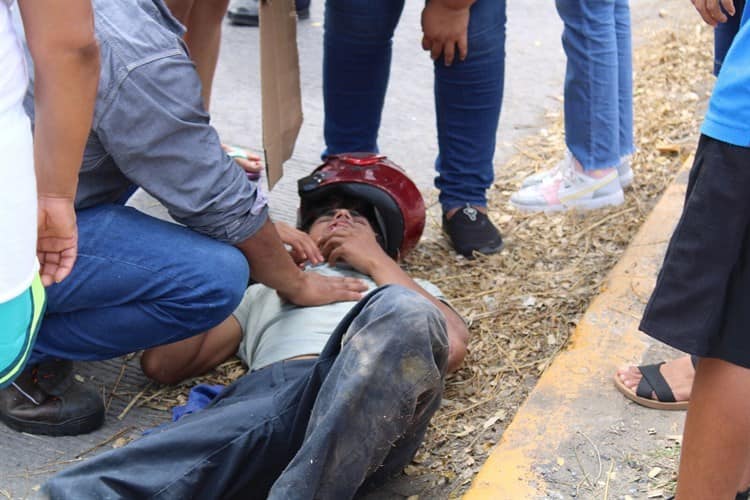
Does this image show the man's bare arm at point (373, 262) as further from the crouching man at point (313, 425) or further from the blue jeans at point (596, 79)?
the blue jeans at point (596, 79)

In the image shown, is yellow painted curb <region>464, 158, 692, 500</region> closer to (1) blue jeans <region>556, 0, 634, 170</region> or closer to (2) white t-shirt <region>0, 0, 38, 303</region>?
(1) blue jeans <region>556, 0, 634, 170</region>

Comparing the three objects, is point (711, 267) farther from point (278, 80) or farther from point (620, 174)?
point (620, 174)

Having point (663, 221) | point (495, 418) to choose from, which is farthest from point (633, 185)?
point (495, 418)

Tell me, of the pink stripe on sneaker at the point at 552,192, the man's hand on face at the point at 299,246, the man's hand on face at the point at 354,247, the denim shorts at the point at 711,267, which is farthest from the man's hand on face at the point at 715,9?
the pink stripe on sneaker at the point at 552,192

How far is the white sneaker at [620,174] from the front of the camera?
12.8 feet

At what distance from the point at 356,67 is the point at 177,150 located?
3.85 feet

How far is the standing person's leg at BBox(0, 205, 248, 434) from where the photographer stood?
249 cm

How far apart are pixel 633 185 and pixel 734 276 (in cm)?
222

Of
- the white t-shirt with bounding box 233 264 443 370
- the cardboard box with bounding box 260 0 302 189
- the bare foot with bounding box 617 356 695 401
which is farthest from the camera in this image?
the cardboard box with bounding box 260 0 302 189

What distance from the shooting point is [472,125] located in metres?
3.40

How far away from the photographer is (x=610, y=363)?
2.80 m

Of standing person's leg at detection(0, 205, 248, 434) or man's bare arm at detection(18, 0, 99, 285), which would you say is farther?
standing person's leg at detection(0, 205, 248, 434)

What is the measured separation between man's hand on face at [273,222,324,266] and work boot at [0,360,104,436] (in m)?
0.69

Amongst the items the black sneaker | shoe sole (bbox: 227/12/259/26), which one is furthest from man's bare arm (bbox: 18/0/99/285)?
shoe sole (bbox: 227/12/259/26)
